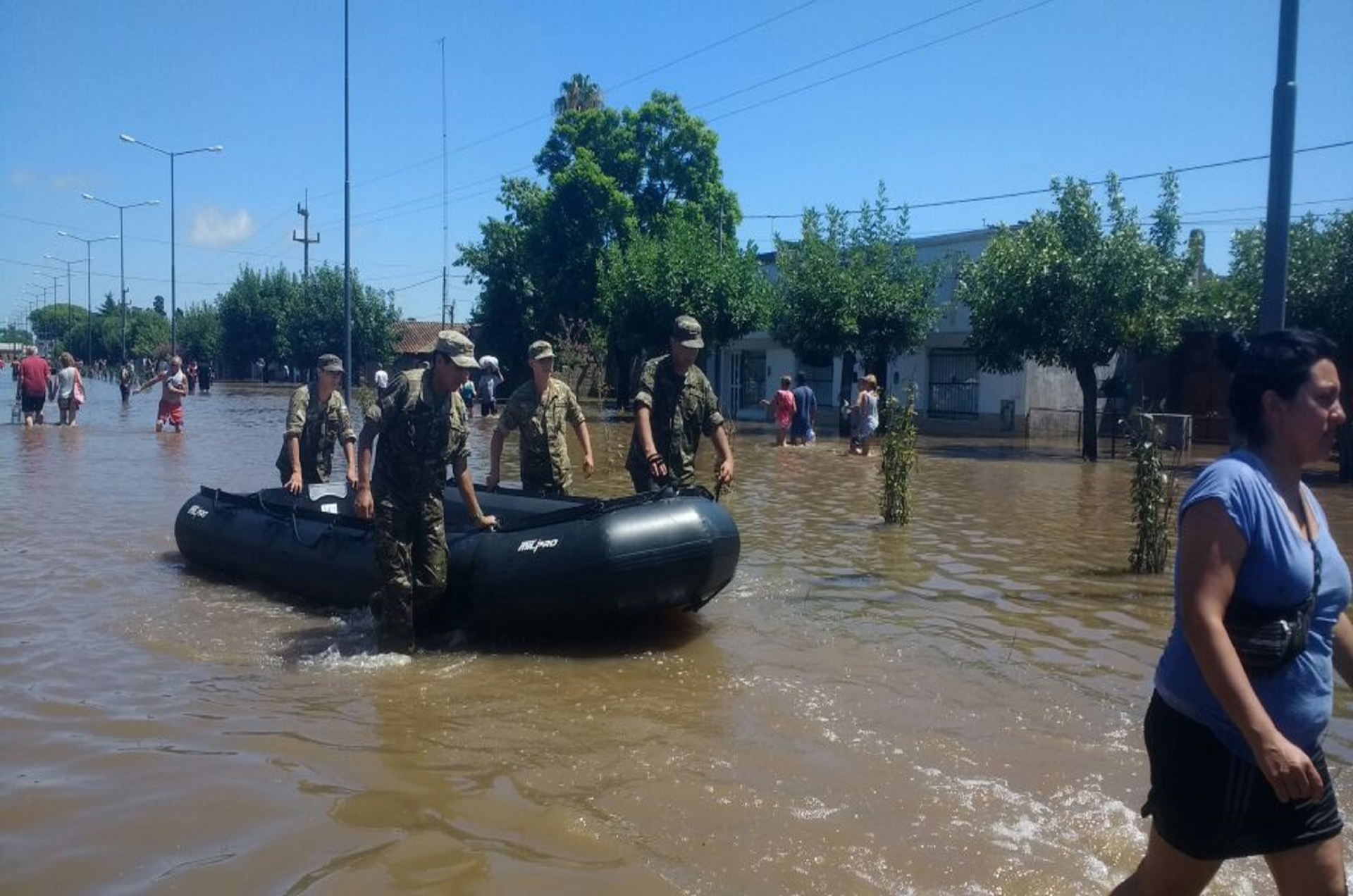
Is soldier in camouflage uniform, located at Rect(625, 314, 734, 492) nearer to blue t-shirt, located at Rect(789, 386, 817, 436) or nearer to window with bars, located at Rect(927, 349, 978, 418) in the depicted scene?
blue t-shirt, located at Rect(789, 386, 817, 436)

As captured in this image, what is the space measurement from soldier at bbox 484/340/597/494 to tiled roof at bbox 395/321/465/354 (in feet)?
181

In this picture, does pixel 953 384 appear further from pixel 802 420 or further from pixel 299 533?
pixel 299 533

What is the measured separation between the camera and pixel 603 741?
521 centimetres

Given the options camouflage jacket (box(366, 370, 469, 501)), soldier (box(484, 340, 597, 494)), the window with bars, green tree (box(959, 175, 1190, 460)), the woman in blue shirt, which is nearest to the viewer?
the woman in blue shirt

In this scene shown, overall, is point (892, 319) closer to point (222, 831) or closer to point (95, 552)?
point (95, 552)

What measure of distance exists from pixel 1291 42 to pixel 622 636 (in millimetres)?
5762

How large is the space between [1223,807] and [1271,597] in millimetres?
505

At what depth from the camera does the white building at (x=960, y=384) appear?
29719mm

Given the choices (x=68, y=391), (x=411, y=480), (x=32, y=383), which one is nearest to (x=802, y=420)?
(x=68, y=391)

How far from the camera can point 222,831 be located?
4.16 meters

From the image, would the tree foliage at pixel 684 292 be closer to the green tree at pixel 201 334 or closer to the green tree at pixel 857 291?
the green tree at pixel 857 291

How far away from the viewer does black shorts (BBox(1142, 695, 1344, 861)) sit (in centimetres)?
271

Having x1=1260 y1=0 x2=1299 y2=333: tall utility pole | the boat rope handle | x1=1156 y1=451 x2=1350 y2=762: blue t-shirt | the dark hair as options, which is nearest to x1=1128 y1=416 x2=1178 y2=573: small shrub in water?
x1=1260 y1=0 x2=1299 y2=333: tall utility pole

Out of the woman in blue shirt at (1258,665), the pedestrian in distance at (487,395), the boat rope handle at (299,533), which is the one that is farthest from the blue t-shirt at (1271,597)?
the pedestrian in distance at (487,395)
